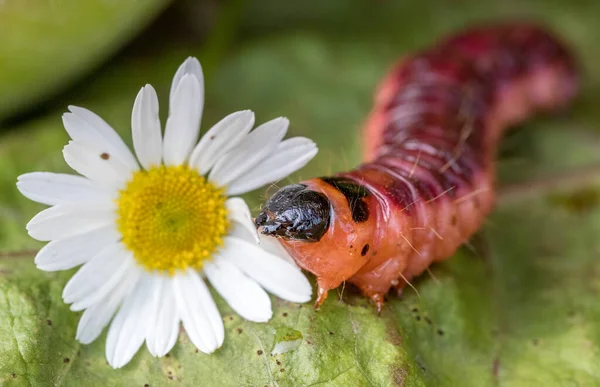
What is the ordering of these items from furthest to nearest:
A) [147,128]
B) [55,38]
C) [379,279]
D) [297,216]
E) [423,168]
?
[55,38]
[423,168]
[379,279]
[147,128]
[297,216]

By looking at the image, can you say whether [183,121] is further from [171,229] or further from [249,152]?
[171,229]

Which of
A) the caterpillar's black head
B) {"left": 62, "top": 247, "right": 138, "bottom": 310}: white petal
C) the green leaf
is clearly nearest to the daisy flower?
{"left": 62, "top": 247, "right": 138, "bottom": 310}: white petal

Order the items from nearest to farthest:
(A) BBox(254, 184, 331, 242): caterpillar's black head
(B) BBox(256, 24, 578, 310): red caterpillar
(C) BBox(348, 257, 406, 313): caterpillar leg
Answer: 1. (A) BBox(254, 184, 331, 242): caterpillar's black head
2. (B) BBox(256, 24, 578, 310): red caterpillar
3. (C) BBox(348, 257, 406, 313): caterpillar leg

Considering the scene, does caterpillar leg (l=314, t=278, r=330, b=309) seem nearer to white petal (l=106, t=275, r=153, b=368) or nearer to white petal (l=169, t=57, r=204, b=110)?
white petal (l=106, t=275, r=153, b=368)

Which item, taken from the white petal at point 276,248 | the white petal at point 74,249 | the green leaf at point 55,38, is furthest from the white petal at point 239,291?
the green leaf at point 55,38

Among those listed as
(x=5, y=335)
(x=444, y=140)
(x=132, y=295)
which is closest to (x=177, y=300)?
(x=132, y=295)

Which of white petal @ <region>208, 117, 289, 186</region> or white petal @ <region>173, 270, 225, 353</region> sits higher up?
white petal @ <region>208, 117, 289, 186</region>

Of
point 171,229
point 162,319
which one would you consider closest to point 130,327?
point 162,319

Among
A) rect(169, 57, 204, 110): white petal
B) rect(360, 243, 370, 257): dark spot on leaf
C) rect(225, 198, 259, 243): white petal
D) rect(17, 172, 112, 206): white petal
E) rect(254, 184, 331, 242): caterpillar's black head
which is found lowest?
rect(17, 172, 112, 206): white petal
